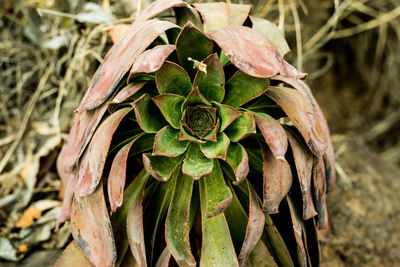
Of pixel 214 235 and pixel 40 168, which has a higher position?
pixel 214 235

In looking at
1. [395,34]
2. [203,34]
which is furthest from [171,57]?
[395,34]

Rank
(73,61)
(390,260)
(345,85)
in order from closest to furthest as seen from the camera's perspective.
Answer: (390,260)
(73,61)
(345,85)

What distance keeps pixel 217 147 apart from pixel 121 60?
231 millimetres

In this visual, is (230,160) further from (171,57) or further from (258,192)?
(171,57)

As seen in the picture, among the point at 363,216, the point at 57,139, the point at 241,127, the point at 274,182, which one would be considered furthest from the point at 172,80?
the point at 363,216

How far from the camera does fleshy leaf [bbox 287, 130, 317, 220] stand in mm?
675

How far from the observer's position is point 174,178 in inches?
29.5

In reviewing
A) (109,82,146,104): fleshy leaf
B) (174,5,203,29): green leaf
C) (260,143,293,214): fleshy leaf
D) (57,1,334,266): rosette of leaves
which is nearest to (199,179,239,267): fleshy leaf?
(57,1,334,266): rosette of leaves

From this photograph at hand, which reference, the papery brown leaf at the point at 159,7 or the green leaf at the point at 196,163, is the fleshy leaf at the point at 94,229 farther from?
the papery brown leaf at the point at 159,7

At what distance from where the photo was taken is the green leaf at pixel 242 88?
2.27 feet

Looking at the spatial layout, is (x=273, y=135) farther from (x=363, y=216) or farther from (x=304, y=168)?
(x=363, y=216)

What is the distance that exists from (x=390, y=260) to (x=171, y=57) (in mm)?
826

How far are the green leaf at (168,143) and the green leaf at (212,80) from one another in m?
0.09

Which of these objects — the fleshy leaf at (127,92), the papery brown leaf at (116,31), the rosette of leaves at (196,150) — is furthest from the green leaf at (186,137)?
the papery brown leaf at (116,31)
